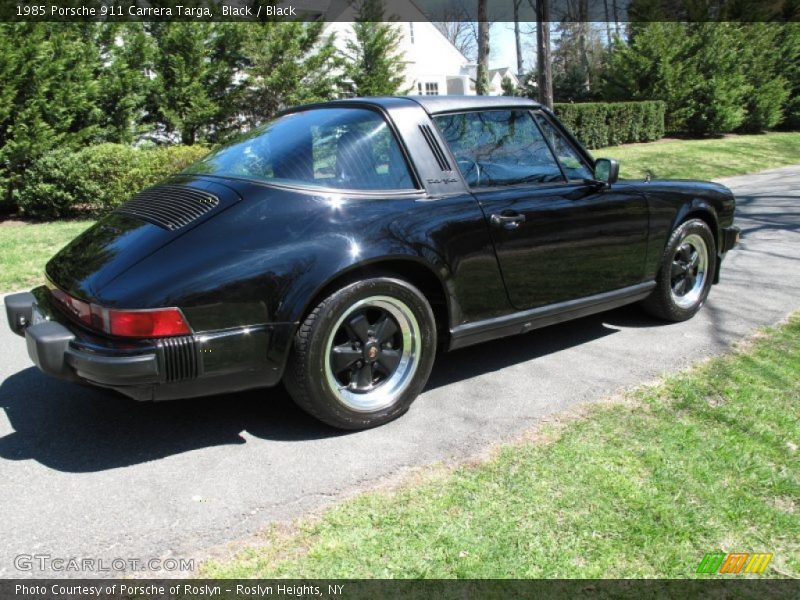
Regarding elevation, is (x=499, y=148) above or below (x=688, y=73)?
below

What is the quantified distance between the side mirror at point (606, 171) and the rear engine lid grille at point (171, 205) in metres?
2.40

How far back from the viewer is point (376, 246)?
320 centimetres

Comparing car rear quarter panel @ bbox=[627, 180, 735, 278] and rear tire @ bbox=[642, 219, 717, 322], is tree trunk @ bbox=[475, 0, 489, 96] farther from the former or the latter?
rear tire @ bbox=[642, 219, 717, 322]

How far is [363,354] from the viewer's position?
3318 millimetres

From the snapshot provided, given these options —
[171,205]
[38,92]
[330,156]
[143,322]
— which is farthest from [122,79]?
[143,322]

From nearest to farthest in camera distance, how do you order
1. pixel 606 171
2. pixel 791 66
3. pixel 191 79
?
pixel 606 171
pixel 191 79
pixel 791 66

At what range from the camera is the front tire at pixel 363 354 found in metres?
3.09

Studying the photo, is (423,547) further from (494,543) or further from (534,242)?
(534,242)

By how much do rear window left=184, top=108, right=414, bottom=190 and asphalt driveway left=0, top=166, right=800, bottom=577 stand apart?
1241 mm

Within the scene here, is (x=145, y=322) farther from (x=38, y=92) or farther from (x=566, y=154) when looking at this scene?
(x=38, y=92)

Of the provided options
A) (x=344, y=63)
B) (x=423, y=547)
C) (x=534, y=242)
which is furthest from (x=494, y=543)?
(x=344, y=63)

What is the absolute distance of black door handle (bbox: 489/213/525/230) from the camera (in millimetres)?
3637

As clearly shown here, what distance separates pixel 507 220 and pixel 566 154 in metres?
0.92

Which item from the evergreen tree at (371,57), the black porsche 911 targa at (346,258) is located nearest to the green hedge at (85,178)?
the black porsche 911 targa at (346,258)
